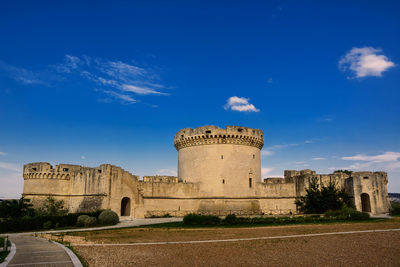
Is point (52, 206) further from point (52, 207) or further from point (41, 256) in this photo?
point (41, 256)

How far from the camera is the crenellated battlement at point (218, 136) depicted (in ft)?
108

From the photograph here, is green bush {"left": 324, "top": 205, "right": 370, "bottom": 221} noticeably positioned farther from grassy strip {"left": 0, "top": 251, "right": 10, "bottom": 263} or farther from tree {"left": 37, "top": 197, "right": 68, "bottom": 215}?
tree {"left": 37, "top": 197, "right": 68, "bottom": 215}

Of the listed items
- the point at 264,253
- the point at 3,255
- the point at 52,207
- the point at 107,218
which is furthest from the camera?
the point at 52,207

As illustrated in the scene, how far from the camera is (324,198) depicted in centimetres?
3027

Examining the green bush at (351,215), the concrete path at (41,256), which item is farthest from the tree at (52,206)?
the green bush at (351,215)

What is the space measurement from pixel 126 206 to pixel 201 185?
27.0 ft

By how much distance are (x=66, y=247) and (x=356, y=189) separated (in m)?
28.0

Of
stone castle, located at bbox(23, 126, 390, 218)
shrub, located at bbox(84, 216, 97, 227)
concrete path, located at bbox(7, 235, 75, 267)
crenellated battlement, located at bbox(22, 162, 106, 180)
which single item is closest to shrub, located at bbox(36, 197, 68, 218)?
stone castle, located at bbox(23, 126, 390, 218)

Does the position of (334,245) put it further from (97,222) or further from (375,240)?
(97,222)

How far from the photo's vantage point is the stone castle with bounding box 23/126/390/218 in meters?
29.9

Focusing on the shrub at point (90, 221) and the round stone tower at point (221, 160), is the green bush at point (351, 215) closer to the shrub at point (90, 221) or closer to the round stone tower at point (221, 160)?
the round stone tower at point (221, 160)

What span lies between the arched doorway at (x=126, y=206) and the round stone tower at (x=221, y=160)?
6.93 metres

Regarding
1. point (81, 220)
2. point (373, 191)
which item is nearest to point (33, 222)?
point (81, 220)

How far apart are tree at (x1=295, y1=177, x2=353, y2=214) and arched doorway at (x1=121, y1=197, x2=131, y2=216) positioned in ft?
60.7
